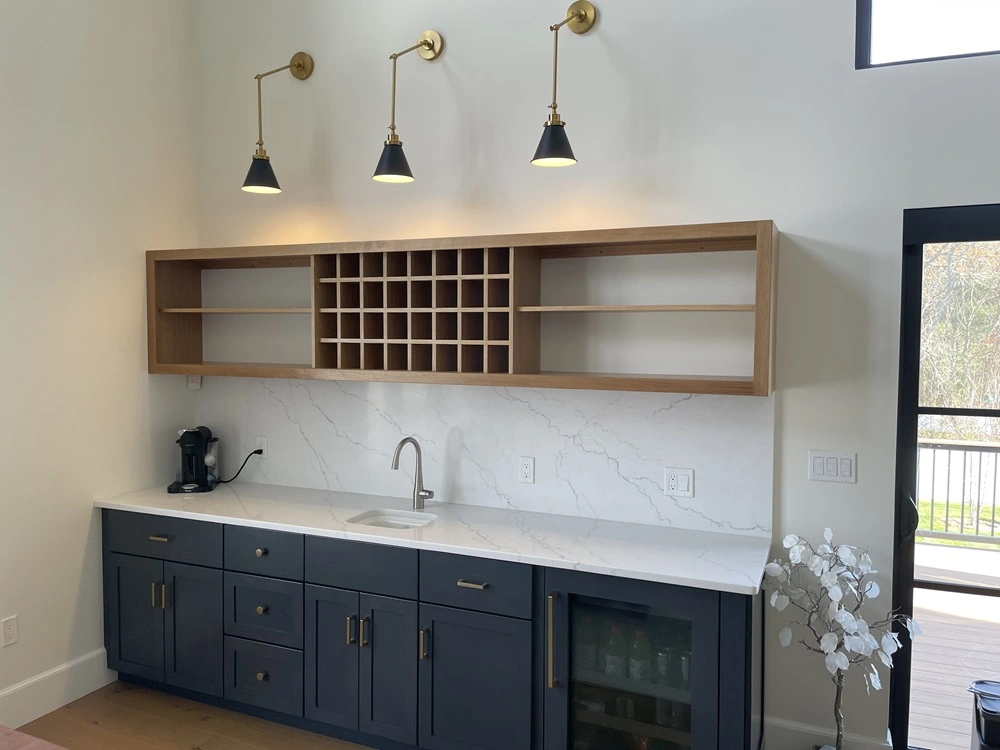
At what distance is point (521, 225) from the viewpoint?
3.15 meters

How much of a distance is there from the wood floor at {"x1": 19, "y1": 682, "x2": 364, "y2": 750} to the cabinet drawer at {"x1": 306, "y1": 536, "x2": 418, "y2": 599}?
0.63m

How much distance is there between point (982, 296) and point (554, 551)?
166cm

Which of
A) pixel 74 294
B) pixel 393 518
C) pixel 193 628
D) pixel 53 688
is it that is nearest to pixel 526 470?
pixel 393 518

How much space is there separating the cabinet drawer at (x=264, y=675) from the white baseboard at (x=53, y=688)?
0.69 metres

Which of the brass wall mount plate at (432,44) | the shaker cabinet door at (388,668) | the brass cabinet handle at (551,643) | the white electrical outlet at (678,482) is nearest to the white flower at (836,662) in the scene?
the white electrical outlet at (678,482)

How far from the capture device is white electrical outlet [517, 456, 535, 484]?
124 inches

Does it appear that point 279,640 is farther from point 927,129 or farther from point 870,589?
point 927,129

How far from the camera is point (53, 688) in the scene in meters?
3.19

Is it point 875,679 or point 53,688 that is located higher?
point 875,679

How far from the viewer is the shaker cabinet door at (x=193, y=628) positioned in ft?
10.3

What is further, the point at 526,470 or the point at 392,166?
the point at 526,470

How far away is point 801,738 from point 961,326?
5.05ft

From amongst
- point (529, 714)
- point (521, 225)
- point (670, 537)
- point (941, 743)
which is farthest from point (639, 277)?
point (941, 743)

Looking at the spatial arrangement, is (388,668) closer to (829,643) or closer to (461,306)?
(461,306)
